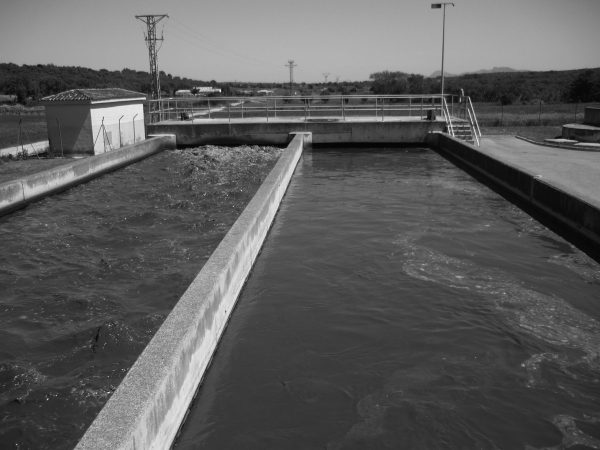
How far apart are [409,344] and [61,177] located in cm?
1208

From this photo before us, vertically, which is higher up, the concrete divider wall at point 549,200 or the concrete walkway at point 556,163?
the concrete walkway at point 556,163

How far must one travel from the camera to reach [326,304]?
7.67 m

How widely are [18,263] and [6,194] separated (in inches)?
164

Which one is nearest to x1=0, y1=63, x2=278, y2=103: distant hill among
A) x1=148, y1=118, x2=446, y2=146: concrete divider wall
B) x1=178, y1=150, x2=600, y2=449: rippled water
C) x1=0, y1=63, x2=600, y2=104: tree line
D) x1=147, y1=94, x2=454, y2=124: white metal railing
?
x1=0, y1=63, x2=600, y2=104: tree line

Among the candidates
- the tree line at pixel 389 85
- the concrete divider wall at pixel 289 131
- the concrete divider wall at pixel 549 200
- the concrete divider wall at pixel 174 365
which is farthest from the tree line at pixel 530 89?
the concrete divider wall at pixel 174 365

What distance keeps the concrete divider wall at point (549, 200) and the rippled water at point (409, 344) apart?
0.45 metres

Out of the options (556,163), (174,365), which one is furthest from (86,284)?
(556,163)

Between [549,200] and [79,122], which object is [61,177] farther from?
[549,200]

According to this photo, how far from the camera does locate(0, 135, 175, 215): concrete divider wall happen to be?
43.6 ft

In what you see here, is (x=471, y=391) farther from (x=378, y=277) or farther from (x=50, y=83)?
(x=50, y=83)

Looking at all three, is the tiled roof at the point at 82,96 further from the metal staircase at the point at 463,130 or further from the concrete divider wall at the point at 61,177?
the metal staircase at the point at 463,130

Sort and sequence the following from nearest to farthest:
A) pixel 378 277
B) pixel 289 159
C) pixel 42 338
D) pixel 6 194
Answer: pixel 42 338 < pixel 378 277 < pixel 6 194 < pixel 289 159

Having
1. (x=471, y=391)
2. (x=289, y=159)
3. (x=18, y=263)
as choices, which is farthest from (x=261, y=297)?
(x=289, y=159)

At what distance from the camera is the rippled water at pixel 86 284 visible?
554 cm
